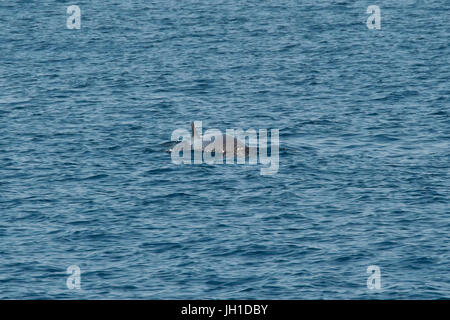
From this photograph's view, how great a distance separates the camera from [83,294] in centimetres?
4797

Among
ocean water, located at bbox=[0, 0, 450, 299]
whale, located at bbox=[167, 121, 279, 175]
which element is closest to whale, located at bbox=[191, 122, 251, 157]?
whale, located at bbox=[167, 121, 279, 175]

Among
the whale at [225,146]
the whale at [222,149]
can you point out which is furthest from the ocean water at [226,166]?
the whale at [225,146]

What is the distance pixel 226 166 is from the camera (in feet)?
225

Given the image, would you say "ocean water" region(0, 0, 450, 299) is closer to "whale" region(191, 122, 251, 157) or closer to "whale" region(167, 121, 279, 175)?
"whale" region(167, 121, 279, 175)

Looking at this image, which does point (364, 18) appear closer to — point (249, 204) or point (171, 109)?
point (171, 109)

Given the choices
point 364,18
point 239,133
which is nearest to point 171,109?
point 239,133

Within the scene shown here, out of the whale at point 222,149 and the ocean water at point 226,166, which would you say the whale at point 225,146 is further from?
the ocean water at point 226,166

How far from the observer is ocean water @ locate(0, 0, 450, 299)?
50719 millimetres

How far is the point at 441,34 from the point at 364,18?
490 inches

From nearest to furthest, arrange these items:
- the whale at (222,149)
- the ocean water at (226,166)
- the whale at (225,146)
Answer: the ocean water at (226,166) < the whale at (222,149) < the whale at (225,146)

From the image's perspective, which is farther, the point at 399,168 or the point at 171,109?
the point at 171,109

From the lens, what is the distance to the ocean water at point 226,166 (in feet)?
166

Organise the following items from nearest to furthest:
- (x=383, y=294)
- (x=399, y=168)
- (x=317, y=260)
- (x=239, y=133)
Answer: (x=383, y=294) < (x=317, y=260) < (x=399, y=168) < (x=239, y=133)

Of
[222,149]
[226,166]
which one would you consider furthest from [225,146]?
[226,166]
